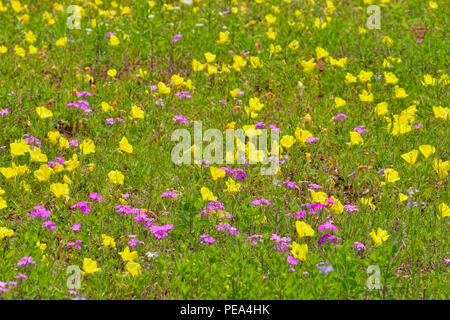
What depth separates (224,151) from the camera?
16.3 feet

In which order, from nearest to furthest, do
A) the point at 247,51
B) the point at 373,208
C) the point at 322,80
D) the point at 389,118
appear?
the point at 373,208 → the point at 389,118 → the point at 322,80 → the point at 247,51

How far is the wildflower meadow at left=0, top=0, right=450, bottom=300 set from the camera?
3.36 meters

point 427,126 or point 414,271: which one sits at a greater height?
point 427,126

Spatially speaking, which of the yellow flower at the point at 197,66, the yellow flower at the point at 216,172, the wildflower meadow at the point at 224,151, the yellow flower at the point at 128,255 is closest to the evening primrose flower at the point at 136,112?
the wildflower meadow at the point at 224,151

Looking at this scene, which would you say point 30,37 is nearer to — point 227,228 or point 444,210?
point 227,228

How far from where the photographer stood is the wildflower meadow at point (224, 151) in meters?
3.36

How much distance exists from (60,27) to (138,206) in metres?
3.44

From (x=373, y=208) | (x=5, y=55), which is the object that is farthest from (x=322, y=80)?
(x=5, y=55)

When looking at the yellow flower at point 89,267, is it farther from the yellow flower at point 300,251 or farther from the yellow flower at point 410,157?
the yellow flower at point 410,157

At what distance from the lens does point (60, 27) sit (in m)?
6.86

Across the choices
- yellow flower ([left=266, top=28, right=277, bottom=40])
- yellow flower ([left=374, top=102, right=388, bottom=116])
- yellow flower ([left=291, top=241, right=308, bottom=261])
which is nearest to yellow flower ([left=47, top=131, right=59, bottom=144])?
yellow flower ([left=291, top=241, right=308, bottom=261])

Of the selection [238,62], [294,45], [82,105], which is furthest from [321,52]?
[82,105]

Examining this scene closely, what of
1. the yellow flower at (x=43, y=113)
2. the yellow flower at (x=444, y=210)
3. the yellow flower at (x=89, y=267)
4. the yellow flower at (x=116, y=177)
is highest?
the yellow flower at (x=43, y=113)
